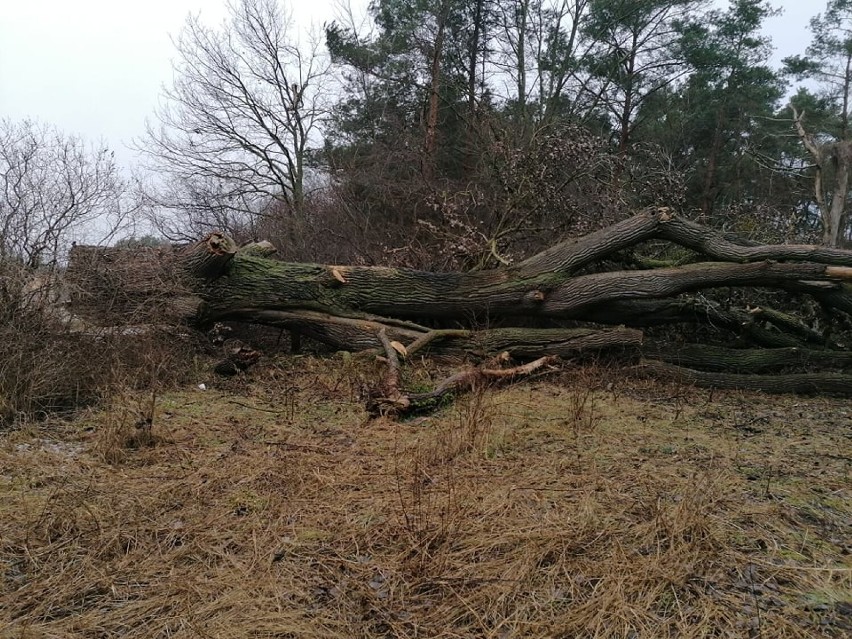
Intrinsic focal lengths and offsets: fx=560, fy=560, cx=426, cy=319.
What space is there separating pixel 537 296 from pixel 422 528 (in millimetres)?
5065

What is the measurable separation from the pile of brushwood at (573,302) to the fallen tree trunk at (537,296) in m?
0.02

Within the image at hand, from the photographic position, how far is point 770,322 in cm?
793

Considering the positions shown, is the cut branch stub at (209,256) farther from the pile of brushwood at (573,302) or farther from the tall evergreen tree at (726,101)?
the tall evergreen tree at (726,101)

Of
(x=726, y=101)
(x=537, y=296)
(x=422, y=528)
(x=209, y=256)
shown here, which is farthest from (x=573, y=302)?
(x=726, y=101)

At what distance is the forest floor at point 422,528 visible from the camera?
224 cm

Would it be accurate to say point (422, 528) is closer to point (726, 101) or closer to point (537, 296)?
point (537, 296)

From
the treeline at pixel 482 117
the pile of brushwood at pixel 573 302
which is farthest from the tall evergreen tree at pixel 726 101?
the pile of brushwood at pixel 573 302

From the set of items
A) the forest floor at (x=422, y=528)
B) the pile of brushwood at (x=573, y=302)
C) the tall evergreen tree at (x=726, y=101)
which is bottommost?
the forest floor at (x=422, y=528)

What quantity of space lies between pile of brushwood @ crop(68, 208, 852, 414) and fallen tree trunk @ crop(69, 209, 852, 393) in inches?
0.7

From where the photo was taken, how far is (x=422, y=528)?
280cm

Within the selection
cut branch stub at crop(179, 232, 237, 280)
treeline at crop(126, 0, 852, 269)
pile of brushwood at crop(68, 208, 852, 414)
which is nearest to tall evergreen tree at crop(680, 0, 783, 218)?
treeline at crop(126, 0, 852, 269)

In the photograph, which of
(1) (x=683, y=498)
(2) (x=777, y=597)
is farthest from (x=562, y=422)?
(2) (x=777, y=597)

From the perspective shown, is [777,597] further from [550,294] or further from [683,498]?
→ [550,294]

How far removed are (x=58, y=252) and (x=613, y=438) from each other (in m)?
5.80
